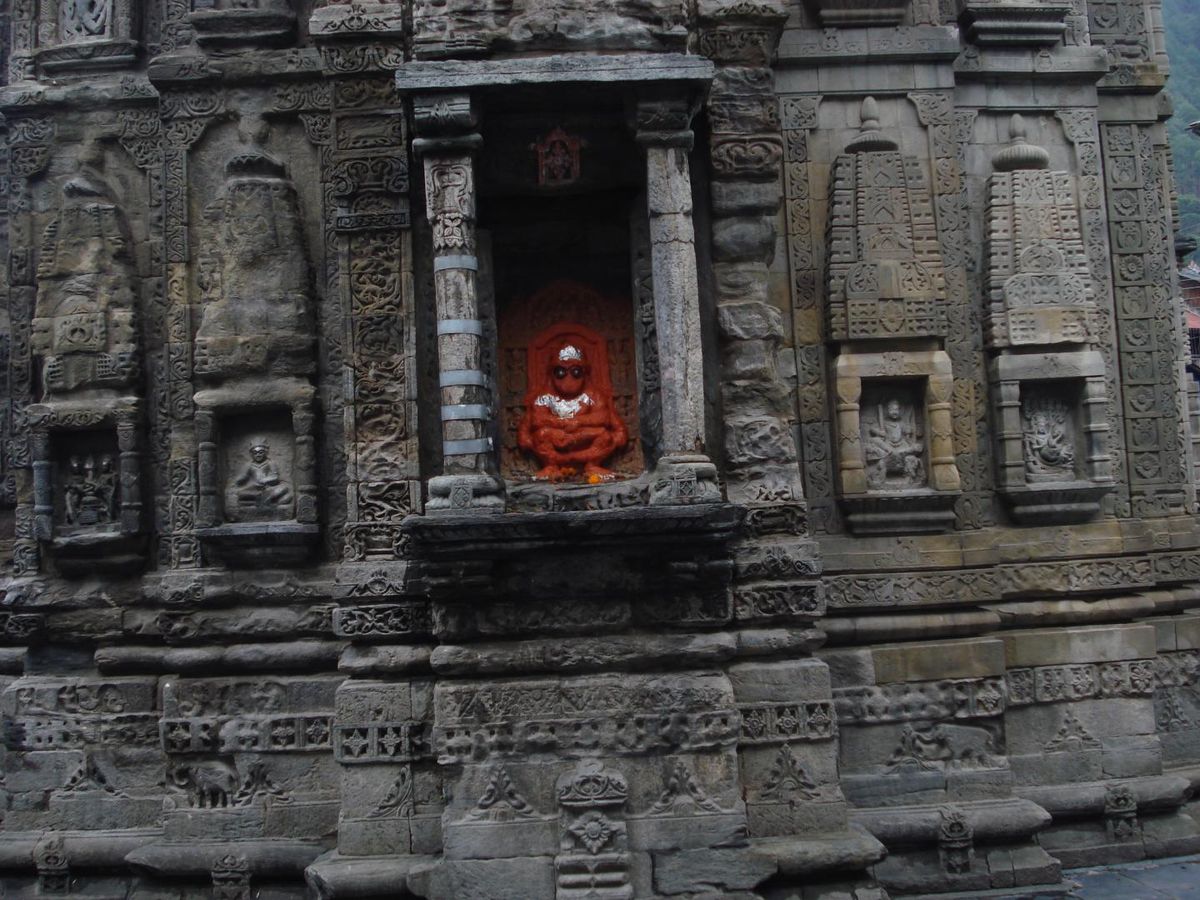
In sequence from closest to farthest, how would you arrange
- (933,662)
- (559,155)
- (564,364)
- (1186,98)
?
(559,155), (564,364), (933,662), (1186,98)

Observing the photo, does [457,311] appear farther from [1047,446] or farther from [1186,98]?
[1186,98]

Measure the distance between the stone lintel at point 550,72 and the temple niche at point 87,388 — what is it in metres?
3.01

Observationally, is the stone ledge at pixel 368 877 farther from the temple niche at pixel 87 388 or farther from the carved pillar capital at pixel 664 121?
the carved pillar capital at pixel 664 121

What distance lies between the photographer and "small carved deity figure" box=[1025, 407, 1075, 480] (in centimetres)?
838

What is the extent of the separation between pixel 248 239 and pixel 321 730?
3495 mm

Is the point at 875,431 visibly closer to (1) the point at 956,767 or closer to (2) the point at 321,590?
(1) the point at 956,767

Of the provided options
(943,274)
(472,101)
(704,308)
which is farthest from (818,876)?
(472,101)

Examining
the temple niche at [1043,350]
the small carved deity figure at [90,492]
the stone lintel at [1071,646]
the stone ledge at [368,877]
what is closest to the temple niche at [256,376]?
the small carved deity figure at [90,492]

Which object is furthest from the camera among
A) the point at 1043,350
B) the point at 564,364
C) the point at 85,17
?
the point at 85,17

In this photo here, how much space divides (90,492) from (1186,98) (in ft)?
174

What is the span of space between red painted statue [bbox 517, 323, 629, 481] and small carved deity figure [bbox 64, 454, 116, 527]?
10.2 ft

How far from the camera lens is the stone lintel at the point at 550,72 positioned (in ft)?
21.3

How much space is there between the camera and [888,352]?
8.09 meters

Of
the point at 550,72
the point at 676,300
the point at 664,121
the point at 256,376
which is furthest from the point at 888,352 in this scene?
the point at 256,376
